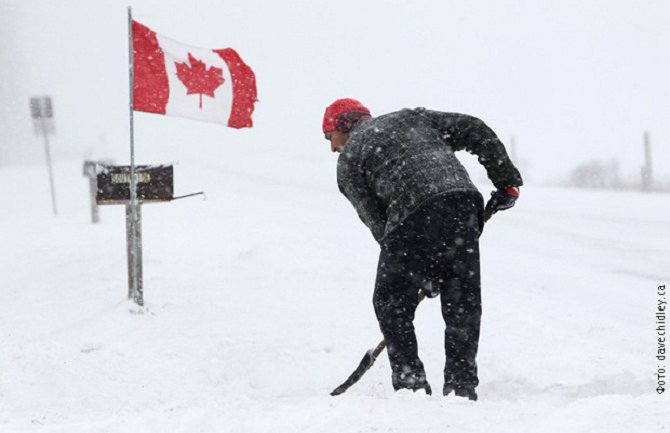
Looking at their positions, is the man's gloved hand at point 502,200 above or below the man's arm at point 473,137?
below

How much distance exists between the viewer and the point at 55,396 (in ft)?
13.7

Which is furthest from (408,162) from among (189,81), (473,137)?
(189,81)

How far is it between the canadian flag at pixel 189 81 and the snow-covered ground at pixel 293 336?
5.59ft

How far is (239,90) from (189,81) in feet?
1.61

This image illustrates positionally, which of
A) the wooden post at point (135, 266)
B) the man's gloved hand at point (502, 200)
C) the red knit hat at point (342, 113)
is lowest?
the wooden post at point (135, 266)

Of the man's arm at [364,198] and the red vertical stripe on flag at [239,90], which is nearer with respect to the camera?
the man's arm at [364,198]

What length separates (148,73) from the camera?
18.2 feet

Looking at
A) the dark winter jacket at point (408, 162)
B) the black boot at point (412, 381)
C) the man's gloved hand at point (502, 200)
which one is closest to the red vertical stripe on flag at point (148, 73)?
the dark winter jacket at point (408, 162)

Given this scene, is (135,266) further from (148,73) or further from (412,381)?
(412,381)

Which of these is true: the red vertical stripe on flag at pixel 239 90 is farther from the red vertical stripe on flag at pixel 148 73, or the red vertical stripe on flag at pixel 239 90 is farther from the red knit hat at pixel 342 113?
the red knit hat at pixel 342 113

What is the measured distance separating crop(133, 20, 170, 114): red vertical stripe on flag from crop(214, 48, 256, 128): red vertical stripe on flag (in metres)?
0.61

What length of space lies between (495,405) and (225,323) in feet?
10.4

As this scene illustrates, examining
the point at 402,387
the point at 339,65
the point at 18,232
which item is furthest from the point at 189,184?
the point at 339,65

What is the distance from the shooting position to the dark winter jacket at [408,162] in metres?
3.03
